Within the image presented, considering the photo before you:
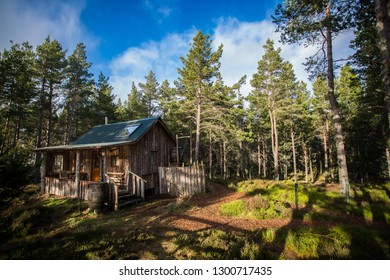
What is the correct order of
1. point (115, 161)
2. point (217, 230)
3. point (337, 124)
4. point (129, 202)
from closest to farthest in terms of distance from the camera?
point (217, 230), point (337, 124), point (129, 202), point (115, 161)

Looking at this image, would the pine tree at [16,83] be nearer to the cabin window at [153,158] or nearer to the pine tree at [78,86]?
the pine tree at [78,86]

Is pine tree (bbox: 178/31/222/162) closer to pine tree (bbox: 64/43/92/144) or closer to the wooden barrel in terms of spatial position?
the wooden barrel

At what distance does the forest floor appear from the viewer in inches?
193

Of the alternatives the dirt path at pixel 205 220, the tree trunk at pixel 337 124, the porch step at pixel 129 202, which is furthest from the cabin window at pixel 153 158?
the tree trunk at pixel 337 124

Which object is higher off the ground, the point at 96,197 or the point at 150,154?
the point at 150,154

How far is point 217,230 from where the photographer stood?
6426 millimetres

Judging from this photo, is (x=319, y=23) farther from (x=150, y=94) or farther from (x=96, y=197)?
(x=150, y=94)

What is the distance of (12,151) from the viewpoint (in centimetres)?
814

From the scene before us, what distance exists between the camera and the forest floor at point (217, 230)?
491 cm

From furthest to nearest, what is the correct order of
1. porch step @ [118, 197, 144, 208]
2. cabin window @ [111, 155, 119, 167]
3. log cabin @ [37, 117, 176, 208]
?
1. cabin window @ [111, 155, 119, 167]
2. log cabin @ [37, 117, 176, 208]
3. porch step @ [118, 197, 144, 208]

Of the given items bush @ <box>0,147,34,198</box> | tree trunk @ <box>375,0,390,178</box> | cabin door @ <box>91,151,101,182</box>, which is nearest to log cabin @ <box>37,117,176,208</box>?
cabin door @ <box>91,151,101,182</box>

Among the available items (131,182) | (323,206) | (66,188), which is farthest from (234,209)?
(66,188)

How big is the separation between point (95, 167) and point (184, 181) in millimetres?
8069
